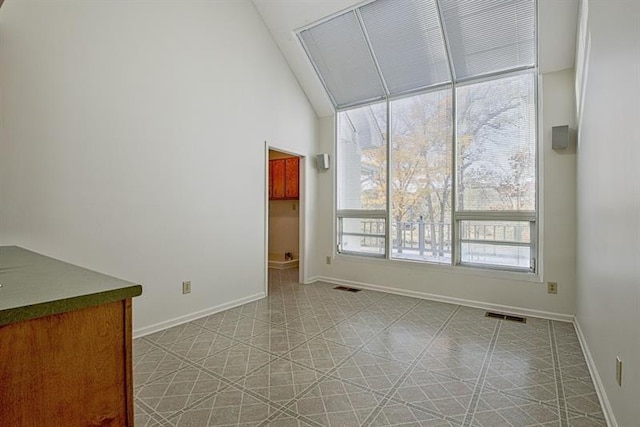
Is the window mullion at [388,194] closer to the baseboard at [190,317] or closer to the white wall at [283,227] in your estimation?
the baseboard at [190,317]

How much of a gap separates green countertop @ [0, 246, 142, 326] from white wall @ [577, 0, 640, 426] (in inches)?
78.0

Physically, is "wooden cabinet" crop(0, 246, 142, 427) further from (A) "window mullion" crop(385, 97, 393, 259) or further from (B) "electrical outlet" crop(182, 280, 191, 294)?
(A) "window mullion" crop(385, 97, 393, 259)

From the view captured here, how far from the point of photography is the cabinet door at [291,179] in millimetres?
6223

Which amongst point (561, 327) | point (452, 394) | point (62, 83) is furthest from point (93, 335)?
point (561, 327)

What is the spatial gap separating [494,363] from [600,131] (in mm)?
1758

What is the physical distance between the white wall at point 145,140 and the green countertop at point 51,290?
128cm

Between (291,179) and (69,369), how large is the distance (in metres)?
5.49

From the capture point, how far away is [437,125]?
13.8 feet

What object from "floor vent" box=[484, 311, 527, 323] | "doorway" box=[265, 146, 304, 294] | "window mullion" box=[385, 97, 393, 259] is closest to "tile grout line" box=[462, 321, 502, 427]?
"floor vent" box=[484, 311, 527, 323]

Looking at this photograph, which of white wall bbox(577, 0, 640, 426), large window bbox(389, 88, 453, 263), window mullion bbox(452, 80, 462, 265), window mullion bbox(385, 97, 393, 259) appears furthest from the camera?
window mullion bbox(385, 97, 393, 259)

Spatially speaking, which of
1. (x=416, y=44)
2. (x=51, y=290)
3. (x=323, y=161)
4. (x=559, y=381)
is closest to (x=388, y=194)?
(x=323, y=161)

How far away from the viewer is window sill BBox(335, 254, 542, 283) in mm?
3599

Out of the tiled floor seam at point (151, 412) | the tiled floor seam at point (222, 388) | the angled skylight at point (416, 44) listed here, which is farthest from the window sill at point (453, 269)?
the tiled floor seam at point (151, 412)

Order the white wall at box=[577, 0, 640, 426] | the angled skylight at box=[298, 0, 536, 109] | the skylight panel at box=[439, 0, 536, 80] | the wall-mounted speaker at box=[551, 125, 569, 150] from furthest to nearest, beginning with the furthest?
the angled skylight at box=[298, 0, 536, 109] < the skylight panel at box=[439, 0, 536, 80] < the wall-mounted speaker at box=[551, 125, 569, 150] < the white wall at box=[577, 0, 640, 426]
